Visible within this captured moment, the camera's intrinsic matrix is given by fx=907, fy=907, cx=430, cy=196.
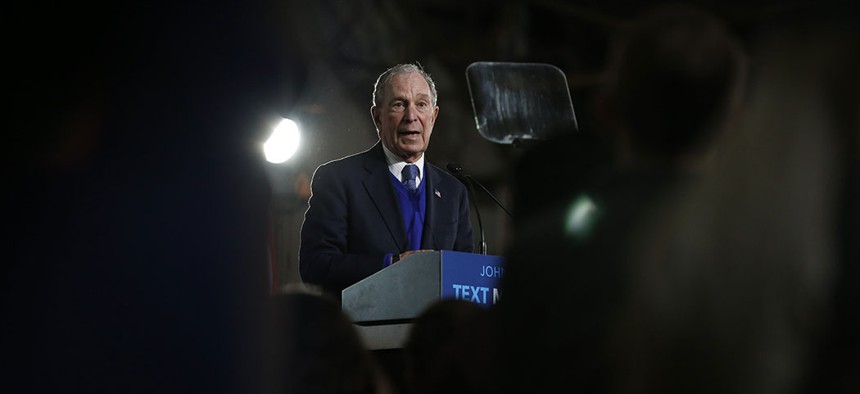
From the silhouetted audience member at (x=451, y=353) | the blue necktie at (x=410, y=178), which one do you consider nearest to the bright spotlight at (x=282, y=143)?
the silhouetted audience member at (x=451, y=353)

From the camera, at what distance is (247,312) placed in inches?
35.5

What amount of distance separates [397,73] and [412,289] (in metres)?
0.48

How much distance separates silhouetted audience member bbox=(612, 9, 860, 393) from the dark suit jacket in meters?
0.74

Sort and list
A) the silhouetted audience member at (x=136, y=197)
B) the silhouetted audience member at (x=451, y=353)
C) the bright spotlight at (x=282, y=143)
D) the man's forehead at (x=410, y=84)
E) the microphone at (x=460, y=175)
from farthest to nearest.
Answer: the man's forehead at (x=410, y=84)
the microphone at (x=460, y=175)
the silhouetted audience member at (x=451, y=353)
the bright spotlight at (x=282, y=143)
the silhouetted audience member at (x=136, y=197)

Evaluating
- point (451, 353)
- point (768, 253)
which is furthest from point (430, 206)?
point (768, 253)

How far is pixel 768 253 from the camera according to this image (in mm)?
1079

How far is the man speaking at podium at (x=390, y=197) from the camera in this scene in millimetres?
1806

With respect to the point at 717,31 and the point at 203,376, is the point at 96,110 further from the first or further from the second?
the point at 717,31

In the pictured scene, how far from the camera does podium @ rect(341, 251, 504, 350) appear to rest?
1453 mm

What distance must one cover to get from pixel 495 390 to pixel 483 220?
2.08 ft

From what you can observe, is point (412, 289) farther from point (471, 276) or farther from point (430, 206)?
point (430, 206)

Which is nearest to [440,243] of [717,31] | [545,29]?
[545,29]

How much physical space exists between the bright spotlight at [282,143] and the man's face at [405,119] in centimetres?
63

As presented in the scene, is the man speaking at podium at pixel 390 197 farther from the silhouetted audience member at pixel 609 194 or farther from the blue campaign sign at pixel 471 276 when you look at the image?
the silhouetted audience member at pixel 609 194
